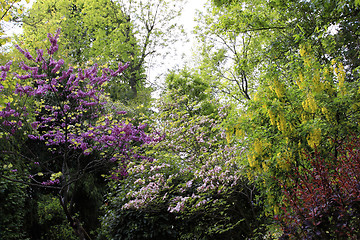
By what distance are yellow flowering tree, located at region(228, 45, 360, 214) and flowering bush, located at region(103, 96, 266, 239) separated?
2.88ft

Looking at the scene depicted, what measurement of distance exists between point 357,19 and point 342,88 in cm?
237

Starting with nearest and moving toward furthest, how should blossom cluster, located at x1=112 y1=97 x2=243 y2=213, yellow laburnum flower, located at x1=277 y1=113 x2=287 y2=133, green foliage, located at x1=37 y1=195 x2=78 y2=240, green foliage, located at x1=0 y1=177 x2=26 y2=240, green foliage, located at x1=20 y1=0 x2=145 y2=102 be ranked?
1. yellow laburnum flower, located at x1=277 y1=113 x2=287 y2=133
2. blossom cluster, located at x1=112 y1=97 x2=243 y2=213
3. green foliage, located at x1=0 y1=177 x2=26 y2=240
4. green foliage, located at x1=37 y1=195 x2=78 y2=240
5. green foliage, located at x1=20 y1=0 x2=145 y2=102

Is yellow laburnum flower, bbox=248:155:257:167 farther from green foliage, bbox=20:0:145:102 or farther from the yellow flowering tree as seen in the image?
green foliage, bbox=20:0:145:102

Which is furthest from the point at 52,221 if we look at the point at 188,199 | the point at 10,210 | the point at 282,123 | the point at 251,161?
the point at 282,123

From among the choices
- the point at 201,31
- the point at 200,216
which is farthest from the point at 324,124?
the point at 201,31

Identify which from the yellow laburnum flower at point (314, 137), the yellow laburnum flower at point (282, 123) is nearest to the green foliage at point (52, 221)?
the yellow laburnum flower at point (282, 123)

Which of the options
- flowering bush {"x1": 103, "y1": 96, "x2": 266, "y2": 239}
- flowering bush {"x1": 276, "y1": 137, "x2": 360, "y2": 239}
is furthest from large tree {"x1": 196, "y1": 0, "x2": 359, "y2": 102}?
flowering bush {"x1": 276, "y1": 137, "x2": 360, "y2": 239}

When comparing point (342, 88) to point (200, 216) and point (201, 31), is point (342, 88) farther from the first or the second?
point (201, 31)

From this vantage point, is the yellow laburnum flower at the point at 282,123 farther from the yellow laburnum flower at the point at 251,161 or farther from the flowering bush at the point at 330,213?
the flowering bush at the point at 330,213

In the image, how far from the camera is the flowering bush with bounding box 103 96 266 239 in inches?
186

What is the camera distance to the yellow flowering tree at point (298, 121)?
10.8ft

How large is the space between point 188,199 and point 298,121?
2.18m

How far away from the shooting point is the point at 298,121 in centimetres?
371

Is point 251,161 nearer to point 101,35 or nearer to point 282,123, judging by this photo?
point 282,123
